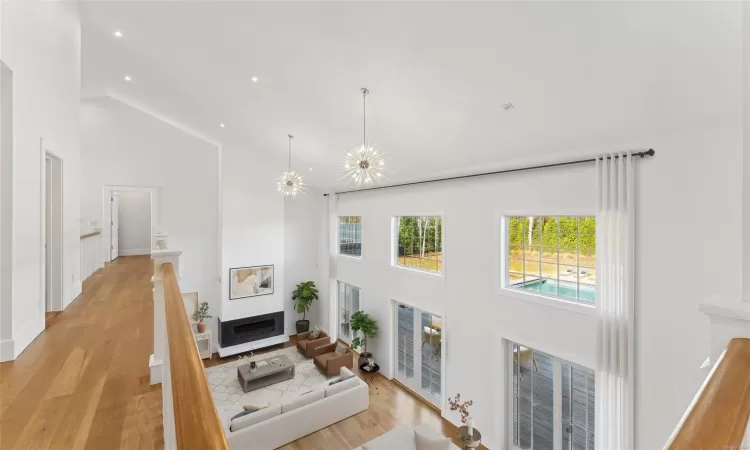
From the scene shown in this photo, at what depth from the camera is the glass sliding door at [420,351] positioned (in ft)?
22.6

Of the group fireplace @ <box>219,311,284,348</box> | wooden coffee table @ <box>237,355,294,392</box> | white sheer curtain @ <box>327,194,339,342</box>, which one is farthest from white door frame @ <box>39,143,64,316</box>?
white sheer curtain @ <box>327,194,339,342</box>

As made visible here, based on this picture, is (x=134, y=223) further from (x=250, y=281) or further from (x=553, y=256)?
(x=553, y=256)

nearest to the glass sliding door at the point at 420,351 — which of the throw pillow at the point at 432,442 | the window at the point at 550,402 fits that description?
the window at the point at 550,402

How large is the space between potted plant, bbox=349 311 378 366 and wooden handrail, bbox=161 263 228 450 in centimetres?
750

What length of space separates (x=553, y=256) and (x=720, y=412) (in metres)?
4.65

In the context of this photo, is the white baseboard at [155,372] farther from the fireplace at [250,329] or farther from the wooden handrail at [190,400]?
the fireplace at [250,329]

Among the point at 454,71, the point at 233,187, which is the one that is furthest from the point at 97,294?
the point at 233,187

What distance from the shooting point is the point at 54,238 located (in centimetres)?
289

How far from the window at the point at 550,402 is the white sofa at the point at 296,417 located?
9.62ft

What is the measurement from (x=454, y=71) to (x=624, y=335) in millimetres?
3689

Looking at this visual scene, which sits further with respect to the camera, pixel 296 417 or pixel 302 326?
pixel 302 326

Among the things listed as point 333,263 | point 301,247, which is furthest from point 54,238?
point 301,247

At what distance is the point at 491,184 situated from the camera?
5.42 metres

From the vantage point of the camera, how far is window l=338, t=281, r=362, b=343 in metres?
9.52
